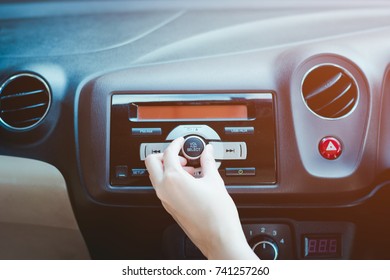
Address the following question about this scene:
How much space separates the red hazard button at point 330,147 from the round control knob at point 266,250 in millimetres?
220

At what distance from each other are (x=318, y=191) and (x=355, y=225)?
0.15 meters

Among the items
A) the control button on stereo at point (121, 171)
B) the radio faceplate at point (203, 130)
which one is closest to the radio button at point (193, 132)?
the radio faceplate at point (203, 130)

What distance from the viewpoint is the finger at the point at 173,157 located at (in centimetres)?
81

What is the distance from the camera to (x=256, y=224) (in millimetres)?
1021

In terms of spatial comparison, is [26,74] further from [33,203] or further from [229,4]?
[229,4]

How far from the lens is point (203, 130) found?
93cm

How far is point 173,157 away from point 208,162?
6 centimetres

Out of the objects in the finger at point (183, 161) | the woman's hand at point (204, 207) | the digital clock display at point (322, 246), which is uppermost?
the finger at point (183, 161)

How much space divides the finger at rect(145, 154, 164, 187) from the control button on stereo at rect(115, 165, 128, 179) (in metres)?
0.10

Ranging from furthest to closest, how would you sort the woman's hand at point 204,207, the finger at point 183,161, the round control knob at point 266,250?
the round control knob at point 266,250 < the finger at point 183,161 < the woman's hand at point 204,207

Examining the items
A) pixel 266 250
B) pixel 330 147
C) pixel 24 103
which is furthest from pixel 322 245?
pixel 24 103

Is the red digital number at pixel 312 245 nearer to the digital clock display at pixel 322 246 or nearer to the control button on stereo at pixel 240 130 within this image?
the digital clock display at pixel 322 246

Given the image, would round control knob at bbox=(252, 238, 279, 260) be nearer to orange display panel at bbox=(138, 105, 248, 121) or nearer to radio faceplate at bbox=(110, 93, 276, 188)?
radio faceplate at bbox=(110, 93, 276, 188)
